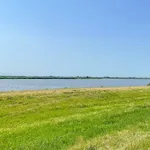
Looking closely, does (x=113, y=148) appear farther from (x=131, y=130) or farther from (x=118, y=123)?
(x=118, y=123)

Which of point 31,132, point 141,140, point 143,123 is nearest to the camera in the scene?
point 141,140

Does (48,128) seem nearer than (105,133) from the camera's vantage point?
No

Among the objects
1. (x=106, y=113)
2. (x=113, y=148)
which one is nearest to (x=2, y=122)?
(x=106, y=113)

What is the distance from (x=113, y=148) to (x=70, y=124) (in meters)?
6.42

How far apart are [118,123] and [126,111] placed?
457 centimetres

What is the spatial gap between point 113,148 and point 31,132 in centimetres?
597

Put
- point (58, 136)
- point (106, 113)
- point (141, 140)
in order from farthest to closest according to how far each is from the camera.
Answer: point (106, 113), point (58, 136), point (141, 140)

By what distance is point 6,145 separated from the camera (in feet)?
44.2

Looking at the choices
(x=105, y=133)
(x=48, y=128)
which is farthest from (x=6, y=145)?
(x=105, y=133)

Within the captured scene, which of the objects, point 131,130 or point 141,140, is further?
point 131,130

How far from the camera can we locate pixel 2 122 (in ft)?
71.9

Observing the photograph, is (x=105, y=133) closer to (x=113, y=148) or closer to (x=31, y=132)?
(x=113, y=148)

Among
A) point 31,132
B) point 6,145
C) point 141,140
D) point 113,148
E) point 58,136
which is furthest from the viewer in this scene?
point 31,132

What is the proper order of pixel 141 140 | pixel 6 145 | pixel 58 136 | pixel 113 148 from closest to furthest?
pixel 113 148 < pixel 141 140 < pixel 6 145 < pixel 58 136
